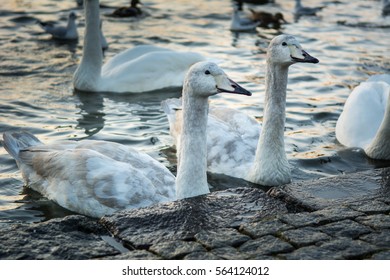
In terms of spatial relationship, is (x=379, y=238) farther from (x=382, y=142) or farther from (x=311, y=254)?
(x=382, y=142)

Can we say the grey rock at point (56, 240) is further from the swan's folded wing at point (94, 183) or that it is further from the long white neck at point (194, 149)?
the swan's folded wing at point (94, 183)

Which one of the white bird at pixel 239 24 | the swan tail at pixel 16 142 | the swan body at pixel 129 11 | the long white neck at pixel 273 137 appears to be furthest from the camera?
the swan body at pixel 129 11

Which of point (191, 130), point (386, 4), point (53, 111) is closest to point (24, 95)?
point (53, 111)

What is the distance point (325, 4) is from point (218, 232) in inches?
583

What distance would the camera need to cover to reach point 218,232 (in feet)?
17.3

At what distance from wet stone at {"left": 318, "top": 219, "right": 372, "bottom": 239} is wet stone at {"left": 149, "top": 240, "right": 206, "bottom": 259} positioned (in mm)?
806

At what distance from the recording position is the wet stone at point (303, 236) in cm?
508

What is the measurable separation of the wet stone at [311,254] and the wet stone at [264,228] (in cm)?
31

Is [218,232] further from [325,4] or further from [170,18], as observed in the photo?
[325,4]

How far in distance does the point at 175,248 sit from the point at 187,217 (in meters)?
0.52

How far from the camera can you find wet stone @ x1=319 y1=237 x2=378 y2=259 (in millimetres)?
4906

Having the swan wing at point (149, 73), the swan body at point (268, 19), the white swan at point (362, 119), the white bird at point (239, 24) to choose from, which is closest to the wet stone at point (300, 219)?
the white swan at point (362, 119)

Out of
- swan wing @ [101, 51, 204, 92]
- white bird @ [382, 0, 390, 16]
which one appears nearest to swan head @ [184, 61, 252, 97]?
swan wing @ [101, 51, 204, 92]

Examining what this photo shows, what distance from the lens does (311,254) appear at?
16.1ft
